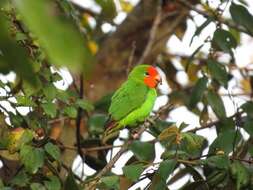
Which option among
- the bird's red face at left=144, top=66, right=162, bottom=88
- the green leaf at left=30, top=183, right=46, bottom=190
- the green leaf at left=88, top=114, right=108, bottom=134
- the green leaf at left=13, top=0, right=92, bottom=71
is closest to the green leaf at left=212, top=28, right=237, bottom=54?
the bird's red face at left=144, top=66, right=162, bottom=88

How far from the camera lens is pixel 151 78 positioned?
2.54 meters

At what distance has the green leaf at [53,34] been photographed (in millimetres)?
270

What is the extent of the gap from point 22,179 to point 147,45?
65.6 inches

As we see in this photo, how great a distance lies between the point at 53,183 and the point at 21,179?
0.34 feet

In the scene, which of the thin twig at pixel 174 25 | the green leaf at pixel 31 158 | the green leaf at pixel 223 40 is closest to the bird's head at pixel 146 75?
the green leaf at pixel 223 40


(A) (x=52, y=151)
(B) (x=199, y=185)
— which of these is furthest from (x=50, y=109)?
(B) (x=199, y=185)

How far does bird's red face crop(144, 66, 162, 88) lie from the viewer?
8.26ft

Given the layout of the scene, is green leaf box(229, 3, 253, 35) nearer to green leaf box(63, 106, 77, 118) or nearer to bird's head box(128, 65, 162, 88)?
bird's head box(128, 65, 162, 88)

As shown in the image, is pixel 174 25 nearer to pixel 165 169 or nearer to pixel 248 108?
pixel 248 108

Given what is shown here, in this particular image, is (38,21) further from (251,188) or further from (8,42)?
(251,188)

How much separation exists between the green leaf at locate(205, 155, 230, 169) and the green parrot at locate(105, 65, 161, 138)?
67cm

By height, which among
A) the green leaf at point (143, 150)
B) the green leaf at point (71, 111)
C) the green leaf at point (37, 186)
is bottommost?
the green leaf at point (37, 186)

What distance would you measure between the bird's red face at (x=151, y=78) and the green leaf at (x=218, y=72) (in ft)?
1.09

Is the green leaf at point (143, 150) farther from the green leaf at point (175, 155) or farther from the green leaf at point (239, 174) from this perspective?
the green leaf at point (239, 174)
